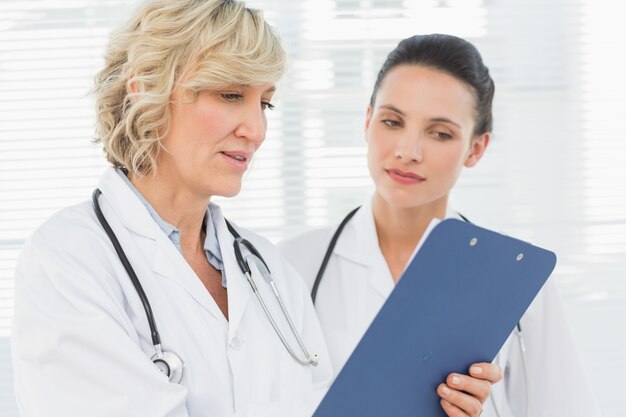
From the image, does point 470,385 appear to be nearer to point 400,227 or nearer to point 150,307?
point 150,307

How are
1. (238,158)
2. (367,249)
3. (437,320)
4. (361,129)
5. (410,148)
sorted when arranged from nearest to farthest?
(437,320)
(238,158)
(410,148)
(367,249)
(361,129)

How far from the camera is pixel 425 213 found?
1855mm

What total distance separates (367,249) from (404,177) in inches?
7.7

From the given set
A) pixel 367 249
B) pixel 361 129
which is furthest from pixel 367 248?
pixel 361 129

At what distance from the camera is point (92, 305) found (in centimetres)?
119

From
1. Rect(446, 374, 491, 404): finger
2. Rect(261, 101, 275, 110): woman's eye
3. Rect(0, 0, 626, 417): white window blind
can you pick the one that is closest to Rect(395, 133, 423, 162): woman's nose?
Rect(261, 101, 275, 110): woman's eye

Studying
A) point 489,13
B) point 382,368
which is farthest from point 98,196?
point 489,13

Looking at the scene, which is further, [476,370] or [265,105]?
[265,105]

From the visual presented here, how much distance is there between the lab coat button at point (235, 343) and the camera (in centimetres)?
133

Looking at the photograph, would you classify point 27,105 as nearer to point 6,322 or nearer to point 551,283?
point 6,322

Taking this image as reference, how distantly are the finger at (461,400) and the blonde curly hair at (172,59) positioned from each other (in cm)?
57

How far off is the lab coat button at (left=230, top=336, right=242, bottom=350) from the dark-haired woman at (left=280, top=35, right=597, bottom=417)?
40cm

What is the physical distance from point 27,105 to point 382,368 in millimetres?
1875

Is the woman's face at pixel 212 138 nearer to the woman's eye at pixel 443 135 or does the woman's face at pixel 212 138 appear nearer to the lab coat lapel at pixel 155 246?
the lab coat lapel at pixel 155 246
